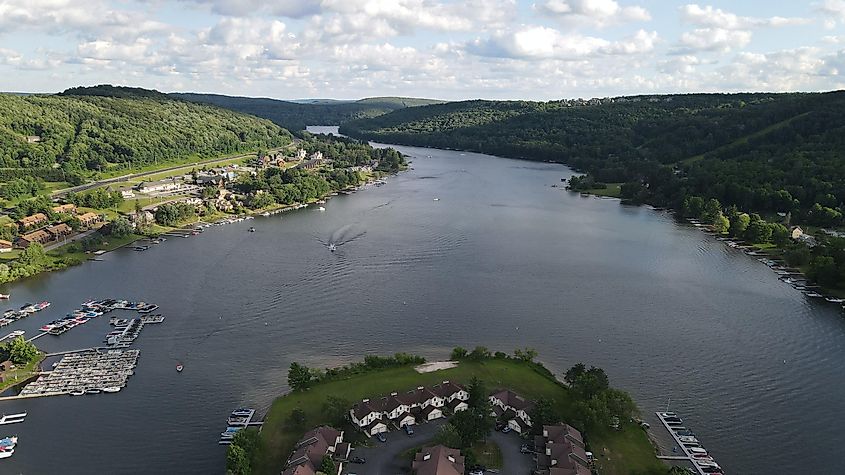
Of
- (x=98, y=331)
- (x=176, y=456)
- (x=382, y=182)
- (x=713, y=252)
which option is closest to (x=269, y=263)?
(x=98, y=331)

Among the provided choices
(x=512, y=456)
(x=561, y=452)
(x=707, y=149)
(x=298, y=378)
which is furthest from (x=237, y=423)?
(x=707, y=149)

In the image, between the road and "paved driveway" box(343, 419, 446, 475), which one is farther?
the road

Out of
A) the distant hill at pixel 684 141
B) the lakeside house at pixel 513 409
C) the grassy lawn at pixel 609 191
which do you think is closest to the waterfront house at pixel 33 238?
the lakeside house at pixel 513 409

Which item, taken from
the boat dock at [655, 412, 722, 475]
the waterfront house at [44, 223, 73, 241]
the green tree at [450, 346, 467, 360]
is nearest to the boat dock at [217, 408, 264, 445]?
the green tree at [450, 346, 467, 360]

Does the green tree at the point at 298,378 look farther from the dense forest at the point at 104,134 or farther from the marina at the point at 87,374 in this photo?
the dense forest at the point at 104,134

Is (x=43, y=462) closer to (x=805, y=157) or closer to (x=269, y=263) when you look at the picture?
(x=269, y=263)

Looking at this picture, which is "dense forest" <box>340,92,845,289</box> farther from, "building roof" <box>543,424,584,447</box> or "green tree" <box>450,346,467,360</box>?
"building roof" <box>543,424,584,447</box>

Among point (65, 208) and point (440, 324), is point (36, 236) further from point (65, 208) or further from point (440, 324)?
point (440, 324)
